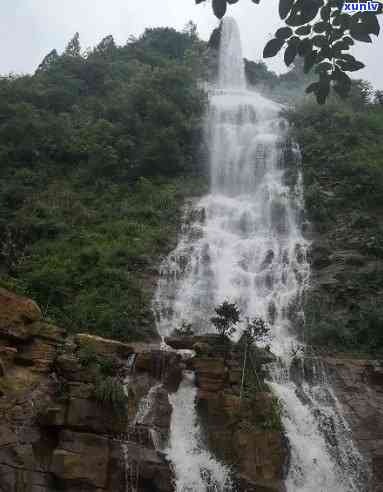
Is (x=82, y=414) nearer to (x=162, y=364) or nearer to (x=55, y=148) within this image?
(x=162, y=364)

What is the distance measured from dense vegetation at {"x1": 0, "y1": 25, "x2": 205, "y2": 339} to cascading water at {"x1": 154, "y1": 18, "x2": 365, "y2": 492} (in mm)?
1017

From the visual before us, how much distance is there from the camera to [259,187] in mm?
19094

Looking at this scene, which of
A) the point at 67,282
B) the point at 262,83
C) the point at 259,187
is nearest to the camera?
the point at 67,282

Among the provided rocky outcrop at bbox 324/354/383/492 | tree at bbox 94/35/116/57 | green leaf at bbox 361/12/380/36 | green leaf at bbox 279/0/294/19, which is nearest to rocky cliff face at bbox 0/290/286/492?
rocky outcrop at bbox 324/354/383/492

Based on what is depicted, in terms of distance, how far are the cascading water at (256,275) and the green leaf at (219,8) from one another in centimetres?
689

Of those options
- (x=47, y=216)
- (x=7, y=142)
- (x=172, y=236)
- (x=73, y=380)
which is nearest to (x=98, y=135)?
(x=7, y=142)

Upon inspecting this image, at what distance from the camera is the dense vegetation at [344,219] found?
1206 cm

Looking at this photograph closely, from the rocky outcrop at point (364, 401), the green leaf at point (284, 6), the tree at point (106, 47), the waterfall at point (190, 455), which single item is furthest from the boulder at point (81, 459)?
the tree at point (106, 47)

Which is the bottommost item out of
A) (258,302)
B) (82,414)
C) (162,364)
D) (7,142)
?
(82,414)

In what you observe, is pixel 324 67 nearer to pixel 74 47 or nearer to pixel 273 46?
pixel 273 46

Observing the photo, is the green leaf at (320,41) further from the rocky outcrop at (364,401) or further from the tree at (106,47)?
the tree at (106,47)

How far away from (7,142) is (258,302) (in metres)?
13.2

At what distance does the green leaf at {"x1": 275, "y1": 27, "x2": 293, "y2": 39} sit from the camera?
337 cm

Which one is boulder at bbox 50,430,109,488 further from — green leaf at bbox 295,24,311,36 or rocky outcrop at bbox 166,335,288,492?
green leaf at bbox 295,24,311,36
